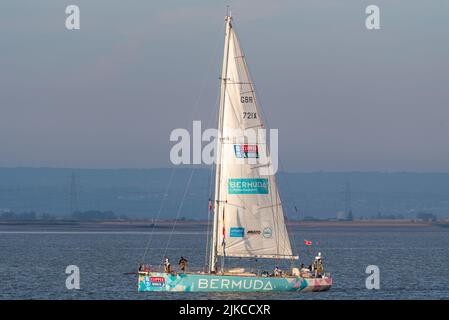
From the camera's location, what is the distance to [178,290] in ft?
205

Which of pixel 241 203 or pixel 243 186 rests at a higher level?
pixel 243 186

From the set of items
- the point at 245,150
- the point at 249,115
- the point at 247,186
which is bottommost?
the point at 247,186

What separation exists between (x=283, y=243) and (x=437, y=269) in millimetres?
40573

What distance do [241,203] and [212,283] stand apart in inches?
230

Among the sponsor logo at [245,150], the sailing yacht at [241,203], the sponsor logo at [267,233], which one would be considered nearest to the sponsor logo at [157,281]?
the sailing yacht at [241,203]

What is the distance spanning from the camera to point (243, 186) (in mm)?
65188

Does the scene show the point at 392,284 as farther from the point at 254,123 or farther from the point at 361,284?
the point at 254,123

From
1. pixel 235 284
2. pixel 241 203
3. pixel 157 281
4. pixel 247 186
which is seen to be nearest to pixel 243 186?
pixel 247 186

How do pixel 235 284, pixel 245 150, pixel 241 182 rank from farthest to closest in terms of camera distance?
pixel 241 182 → pixel 245 150 → pixel 235 284

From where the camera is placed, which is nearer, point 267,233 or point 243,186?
point 243,186

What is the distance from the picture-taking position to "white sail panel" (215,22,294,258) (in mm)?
64250

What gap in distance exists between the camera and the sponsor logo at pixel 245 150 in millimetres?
64562

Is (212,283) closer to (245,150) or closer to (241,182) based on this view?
(241,182)
